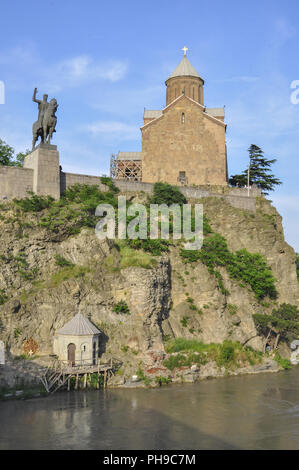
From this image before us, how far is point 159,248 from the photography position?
44969 mm

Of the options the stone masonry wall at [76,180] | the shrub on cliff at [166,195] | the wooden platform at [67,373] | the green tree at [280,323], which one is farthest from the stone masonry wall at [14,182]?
the green tree at [280,323]

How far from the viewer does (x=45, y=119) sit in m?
43.4

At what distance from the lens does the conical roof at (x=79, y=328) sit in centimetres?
3588

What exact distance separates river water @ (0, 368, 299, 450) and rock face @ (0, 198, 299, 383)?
4335 millimetres

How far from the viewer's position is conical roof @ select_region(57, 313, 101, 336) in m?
35.9

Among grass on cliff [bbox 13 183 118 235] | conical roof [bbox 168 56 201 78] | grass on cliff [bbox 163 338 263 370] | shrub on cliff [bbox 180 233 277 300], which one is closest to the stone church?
conical roof [bbox 168 56 201 78]

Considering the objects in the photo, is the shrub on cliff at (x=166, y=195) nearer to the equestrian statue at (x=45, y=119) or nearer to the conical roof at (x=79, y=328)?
the equestrian statue at (x=45, y=119)

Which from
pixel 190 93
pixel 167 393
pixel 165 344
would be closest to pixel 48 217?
pixel 165 344

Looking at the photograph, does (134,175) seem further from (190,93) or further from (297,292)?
(297,292)

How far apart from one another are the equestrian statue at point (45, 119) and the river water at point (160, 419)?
73.4 feet

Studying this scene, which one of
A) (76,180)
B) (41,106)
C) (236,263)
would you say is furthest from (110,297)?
(41,106)

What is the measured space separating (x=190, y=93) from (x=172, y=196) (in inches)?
Result: 781

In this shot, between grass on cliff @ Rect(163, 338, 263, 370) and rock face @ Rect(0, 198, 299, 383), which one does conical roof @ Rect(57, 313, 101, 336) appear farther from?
grass on cliff @ Rect(163, 338, 263, 370)

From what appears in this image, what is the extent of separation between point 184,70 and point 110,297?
125 feet
